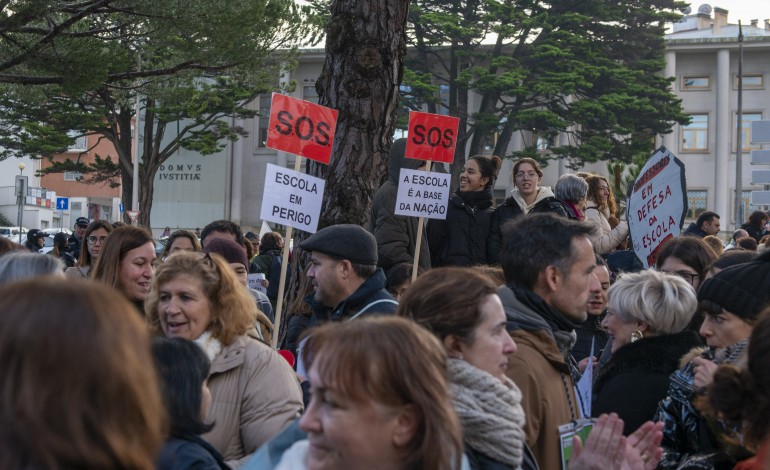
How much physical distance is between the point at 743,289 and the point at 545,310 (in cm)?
83

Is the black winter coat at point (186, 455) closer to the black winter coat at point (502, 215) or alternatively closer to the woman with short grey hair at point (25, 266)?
the woman with short grey hair at point (25, 266)

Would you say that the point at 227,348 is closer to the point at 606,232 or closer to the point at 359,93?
the point at 359,93

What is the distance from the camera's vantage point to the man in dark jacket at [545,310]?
3.62 meters

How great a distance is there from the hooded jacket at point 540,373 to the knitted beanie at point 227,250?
3.08 m

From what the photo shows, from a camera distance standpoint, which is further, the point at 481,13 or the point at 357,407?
the point at 481,13

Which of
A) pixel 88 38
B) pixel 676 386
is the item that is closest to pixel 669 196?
pixel 676 386

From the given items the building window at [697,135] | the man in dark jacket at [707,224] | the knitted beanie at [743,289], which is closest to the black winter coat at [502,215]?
the man in dark jacket at [707,224]

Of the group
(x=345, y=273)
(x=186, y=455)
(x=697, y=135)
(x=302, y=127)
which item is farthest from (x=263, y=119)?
(x=186, y=455)

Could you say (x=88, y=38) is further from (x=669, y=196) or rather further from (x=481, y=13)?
(x=481, y=13)

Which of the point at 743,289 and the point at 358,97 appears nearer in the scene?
the point at 743,289

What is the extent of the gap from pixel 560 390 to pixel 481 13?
135 feet

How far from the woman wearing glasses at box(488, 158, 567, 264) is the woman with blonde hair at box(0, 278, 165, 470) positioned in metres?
7.36

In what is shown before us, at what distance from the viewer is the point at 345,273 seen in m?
5.36

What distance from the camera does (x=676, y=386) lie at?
162 inches
